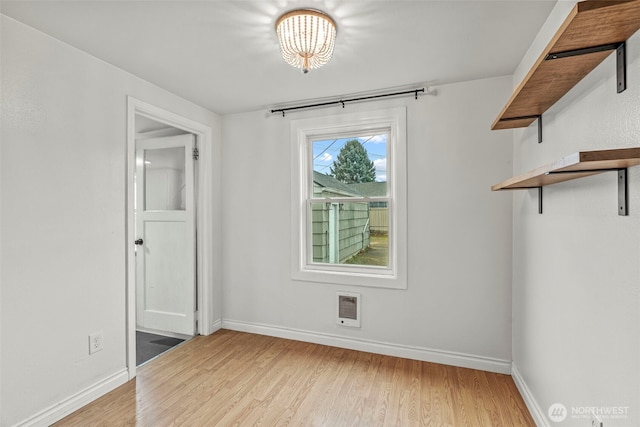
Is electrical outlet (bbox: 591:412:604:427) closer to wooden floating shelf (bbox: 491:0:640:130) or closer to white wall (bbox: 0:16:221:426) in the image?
wooden floating shelf (bbox: 491:0:640:130)

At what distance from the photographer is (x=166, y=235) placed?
129 inches

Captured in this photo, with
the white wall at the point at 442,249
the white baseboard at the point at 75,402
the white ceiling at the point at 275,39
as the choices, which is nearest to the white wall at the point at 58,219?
the white baseboard at the point at 75,402

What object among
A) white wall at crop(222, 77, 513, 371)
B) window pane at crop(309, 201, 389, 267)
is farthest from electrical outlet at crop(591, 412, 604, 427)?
window pane at crop(309, 201, 389, 267)

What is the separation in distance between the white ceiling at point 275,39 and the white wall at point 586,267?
0.37m

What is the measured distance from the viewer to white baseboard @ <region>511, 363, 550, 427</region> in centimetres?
176

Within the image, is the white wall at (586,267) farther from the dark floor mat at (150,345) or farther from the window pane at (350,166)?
the dark floor mat at (150,345)

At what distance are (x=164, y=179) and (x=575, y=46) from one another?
134 inches

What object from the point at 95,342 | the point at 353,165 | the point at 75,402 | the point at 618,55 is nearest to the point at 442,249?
the point at 353,165

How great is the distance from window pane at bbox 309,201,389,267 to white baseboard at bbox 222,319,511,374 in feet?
2.34

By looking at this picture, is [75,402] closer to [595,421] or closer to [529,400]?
[595,421]

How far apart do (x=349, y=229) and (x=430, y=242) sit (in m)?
0.79

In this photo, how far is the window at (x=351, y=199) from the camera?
2.74 metres

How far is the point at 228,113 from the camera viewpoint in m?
3.32

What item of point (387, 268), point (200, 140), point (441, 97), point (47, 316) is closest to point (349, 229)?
point (387, 268)
